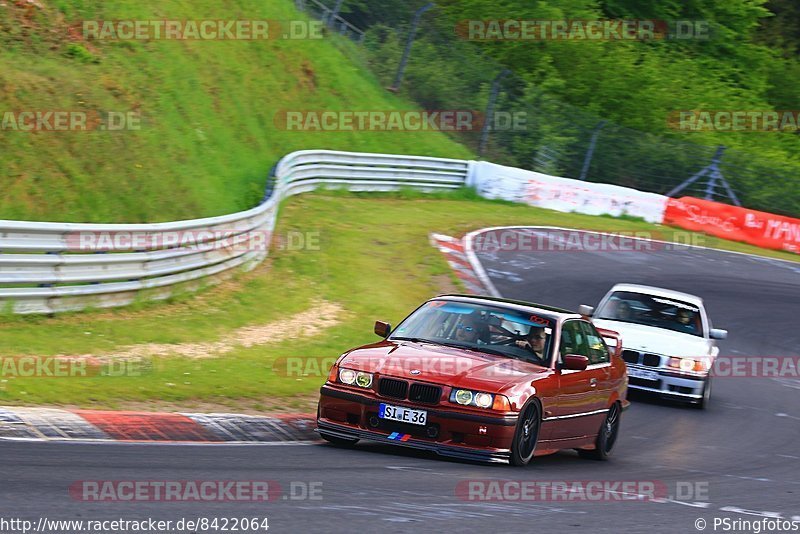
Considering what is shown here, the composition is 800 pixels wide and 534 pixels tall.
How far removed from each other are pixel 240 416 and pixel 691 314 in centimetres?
774

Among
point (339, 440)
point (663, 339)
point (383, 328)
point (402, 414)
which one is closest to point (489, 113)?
point (663, 339)

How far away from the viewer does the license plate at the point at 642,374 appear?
14188 millimetres

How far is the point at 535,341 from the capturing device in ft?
31.2

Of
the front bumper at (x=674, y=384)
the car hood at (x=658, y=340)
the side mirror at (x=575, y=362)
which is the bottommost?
the front bumper at (x=674, y=384)

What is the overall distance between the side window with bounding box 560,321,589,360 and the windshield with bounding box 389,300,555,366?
181mm

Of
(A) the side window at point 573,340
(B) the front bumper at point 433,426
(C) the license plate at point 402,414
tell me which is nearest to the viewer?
(B) the front bumper at point 433,426

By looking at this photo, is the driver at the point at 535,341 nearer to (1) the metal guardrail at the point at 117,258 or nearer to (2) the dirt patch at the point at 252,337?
(2) the dirt patch at the point at 252,337

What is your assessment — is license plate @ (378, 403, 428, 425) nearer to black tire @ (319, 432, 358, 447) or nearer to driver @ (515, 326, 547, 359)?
black tire @ (319, 432, 358, 447)

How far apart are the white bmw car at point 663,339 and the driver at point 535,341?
4090 mm

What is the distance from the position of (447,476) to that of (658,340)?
7144mm

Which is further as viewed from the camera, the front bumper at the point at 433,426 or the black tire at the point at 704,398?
the black tire at the point at 704,398

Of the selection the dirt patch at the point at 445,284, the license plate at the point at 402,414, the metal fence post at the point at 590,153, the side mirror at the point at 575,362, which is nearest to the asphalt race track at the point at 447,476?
the license plate at the point at 402,414

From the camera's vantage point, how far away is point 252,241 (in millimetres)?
18359

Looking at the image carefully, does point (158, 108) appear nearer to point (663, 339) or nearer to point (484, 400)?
point (663, 339)
